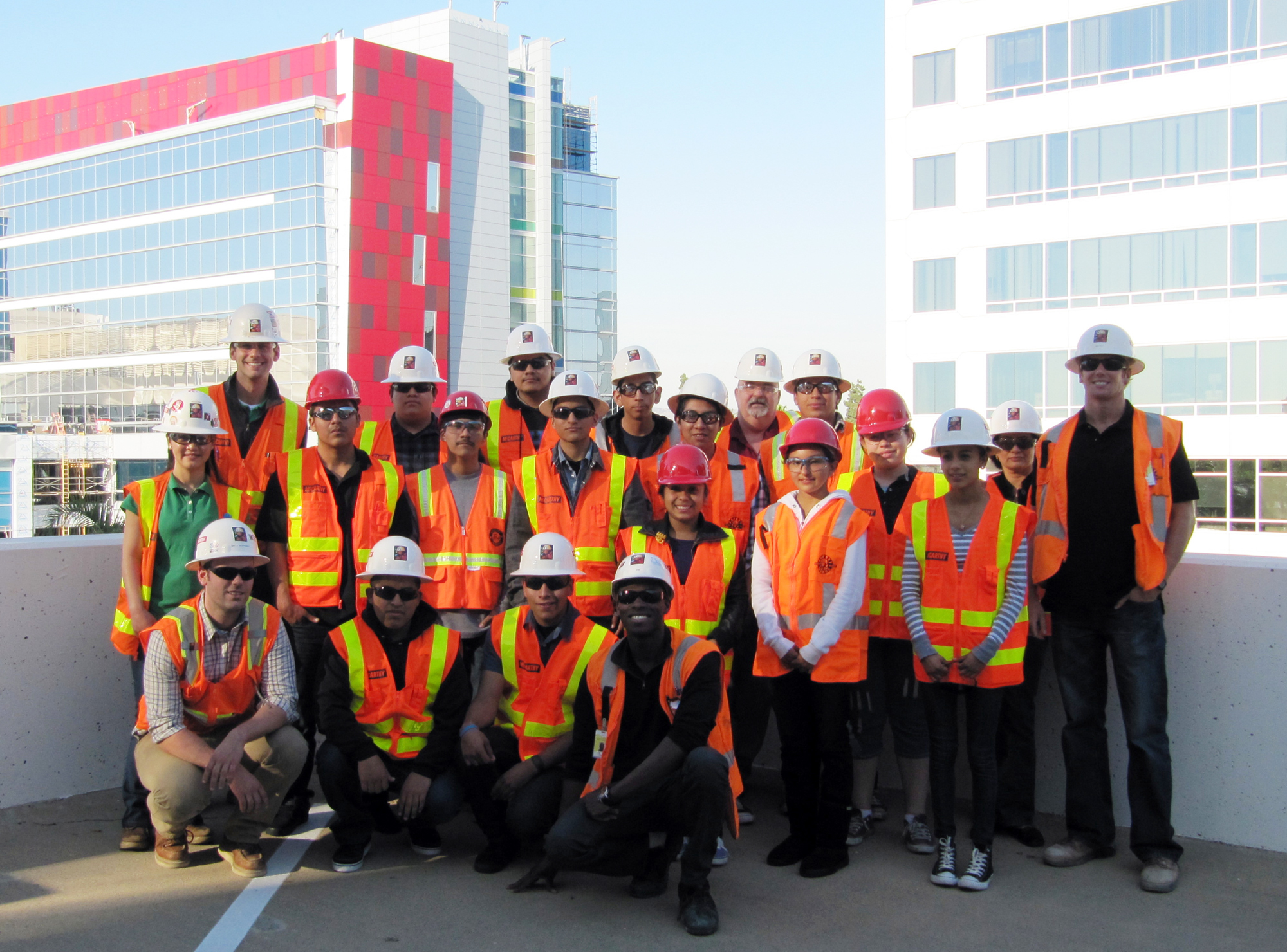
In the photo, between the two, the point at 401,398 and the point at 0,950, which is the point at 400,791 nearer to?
the point at 0,950

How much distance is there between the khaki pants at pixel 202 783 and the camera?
4840 mm

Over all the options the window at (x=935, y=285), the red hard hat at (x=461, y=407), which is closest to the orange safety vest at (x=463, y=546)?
the red hard hat at (x=461, y=407)

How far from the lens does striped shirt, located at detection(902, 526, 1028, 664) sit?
4.91 m

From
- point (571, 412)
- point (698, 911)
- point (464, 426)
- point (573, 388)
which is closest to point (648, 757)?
point (698, 911)

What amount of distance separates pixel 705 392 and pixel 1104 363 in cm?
212

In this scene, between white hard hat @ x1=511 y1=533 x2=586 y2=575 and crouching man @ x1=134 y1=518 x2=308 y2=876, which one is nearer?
crouching man @ x1=134 y1=518 x2=308 y2=876

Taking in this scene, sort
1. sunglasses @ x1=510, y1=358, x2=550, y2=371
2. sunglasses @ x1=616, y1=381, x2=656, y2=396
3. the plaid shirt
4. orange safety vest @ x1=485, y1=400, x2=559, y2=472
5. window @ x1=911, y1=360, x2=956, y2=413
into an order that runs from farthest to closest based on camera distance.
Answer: window @ x1=911, y1=360, x2=956, y2=413
sunglasses @ x1=510, y1=358, x2=550, y2=371
orange safety vest @ x1=485, y1=400, x2=559, y2=472
sunglasses @ x1=616, y1=381, x2=656, y2=396
the plaid shirt

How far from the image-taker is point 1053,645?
17.5ft

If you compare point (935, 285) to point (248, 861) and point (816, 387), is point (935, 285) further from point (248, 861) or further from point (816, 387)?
point (248, 861)

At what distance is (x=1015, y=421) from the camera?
6.44 metres

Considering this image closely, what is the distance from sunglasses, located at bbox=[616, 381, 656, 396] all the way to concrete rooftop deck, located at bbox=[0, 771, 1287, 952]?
254 cm

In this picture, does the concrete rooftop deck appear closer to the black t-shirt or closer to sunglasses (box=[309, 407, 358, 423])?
the black t-shirt

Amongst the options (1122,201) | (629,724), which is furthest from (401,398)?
(1122,201)

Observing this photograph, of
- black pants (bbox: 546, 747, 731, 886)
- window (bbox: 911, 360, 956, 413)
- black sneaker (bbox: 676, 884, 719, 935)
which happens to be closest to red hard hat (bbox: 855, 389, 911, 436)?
black pants (bbox: 546, 747, 731, 886)
